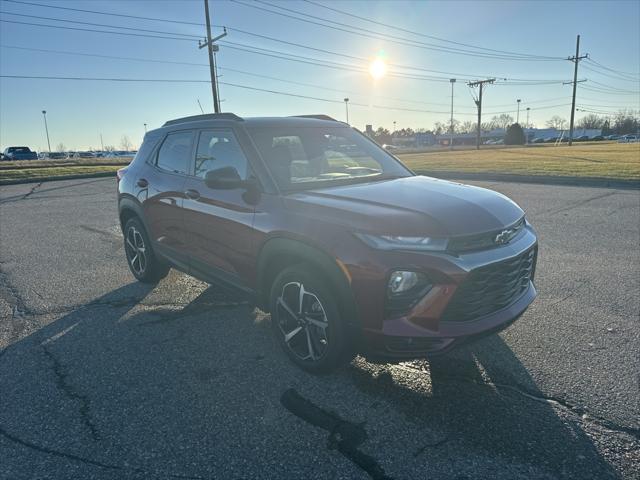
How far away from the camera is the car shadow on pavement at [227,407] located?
7.72ft

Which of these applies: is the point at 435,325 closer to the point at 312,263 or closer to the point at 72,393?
the point at 312,263

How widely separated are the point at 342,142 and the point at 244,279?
1703 mm

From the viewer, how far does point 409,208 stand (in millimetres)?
2891

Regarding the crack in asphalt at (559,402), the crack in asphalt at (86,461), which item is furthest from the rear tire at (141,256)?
the crack in asphalt at (559,402)

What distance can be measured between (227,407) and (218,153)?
2178mm

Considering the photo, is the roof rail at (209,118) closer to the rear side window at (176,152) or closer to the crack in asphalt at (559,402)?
the rear side window at (176,152)

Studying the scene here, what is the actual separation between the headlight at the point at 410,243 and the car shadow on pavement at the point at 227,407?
1.03 metres

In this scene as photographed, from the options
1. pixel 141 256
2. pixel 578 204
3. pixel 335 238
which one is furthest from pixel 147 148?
pixel 578 204

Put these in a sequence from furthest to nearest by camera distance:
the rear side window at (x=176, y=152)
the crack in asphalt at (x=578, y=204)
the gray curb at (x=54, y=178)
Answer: the gray curb at (x=54, y=178) < the crack in asphalt at (x=578, y=204) < the rear side window at (x=176, y=152)

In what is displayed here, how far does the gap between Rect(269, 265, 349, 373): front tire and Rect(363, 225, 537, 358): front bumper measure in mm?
276

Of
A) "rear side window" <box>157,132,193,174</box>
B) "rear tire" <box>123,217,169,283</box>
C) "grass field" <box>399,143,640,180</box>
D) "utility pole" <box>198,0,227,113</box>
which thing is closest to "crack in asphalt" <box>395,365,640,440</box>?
"rear side window" <box>157,132,193,174</box>

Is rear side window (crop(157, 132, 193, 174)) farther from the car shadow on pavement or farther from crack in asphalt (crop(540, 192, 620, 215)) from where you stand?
crack in asphalt (crop(540, 192, 620, 215))

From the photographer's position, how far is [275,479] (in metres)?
2.24

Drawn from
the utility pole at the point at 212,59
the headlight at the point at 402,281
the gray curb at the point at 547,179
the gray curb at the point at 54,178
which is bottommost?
the gray curb at the point at 547,179
